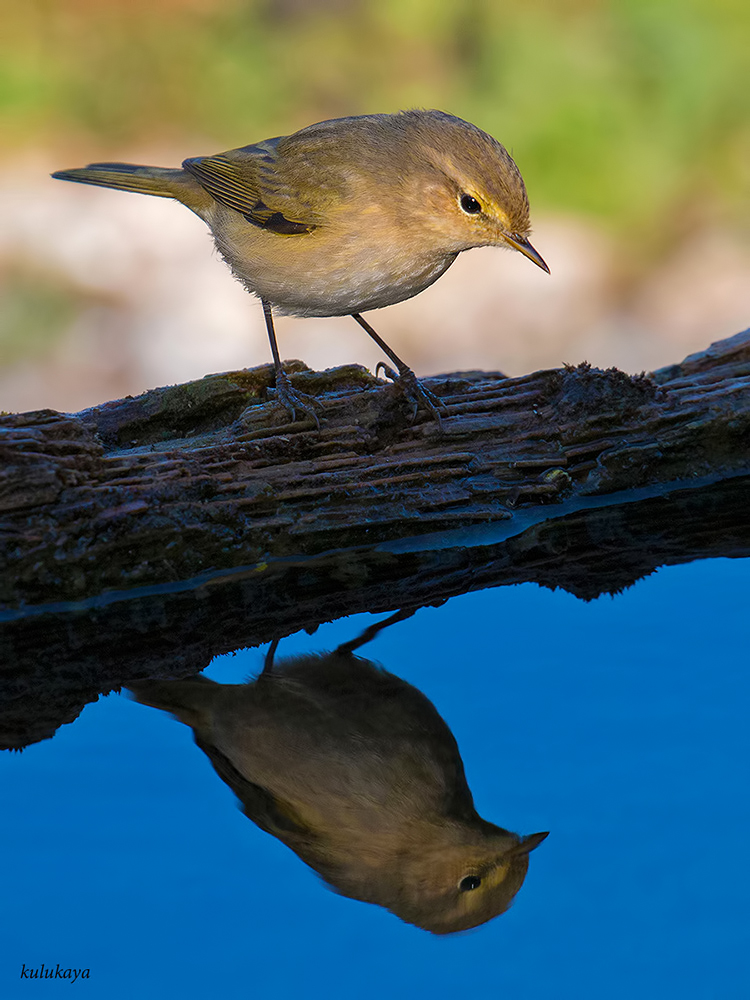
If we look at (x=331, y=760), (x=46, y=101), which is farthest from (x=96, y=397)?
(x=331, y=760)

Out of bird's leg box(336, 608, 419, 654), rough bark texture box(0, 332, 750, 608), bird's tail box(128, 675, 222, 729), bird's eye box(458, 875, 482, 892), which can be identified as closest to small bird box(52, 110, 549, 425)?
rough bark texture box(0, 332, 750, 608)

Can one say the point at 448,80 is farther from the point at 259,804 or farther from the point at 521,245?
the point at 259,804

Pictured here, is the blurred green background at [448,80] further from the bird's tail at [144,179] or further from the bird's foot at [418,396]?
the bird's foot at [418,396]

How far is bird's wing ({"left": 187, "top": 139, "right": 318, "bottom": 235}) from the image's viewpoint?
415 cm

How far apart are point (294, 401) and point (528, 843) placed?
2103mm

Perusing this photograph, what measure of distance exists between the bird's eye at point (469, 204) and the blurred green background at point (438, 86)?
3.87 m

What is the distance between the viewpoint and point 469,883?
221cm

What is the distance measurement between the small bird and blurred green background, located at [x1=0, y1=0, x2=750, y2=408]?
347 cm

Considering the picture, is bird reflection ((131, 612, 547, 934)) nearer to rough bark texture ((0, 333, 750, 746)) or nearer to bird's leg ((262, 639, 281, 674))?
bird's leg ((262, 639, 281, 674))

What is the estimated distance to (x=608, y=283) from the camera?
783 centimetres

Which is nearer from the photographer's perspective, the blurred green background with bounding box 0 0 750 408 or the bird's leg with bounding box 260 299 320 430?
the bird's leg with bounding box 260 299 320 430

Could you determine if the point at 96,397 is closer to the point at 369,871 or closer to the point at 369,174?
the point at 369,174

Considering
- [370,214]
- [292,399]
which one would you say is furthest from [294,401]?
[370,214]

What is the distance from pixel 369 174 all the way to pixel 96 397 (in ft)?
11.6
